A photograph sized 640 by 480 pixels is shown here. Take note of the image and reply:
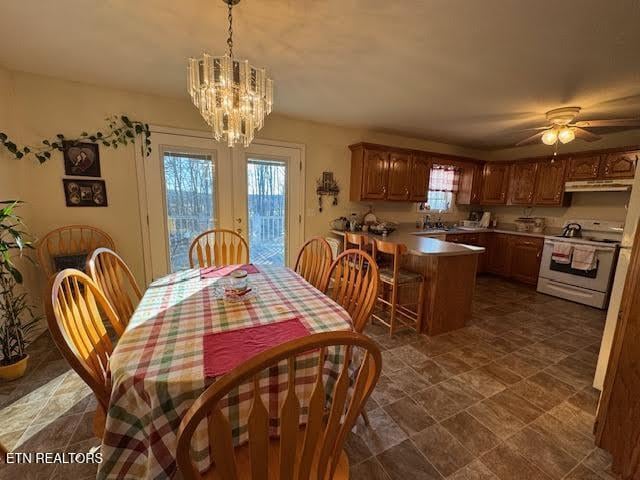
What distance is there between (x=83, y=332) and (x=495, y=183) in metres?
5.70

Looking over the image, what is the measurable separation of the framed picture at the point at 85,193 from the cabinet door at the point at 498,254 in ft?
18.3

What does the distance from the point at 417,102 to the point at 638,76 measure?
161 centimetres

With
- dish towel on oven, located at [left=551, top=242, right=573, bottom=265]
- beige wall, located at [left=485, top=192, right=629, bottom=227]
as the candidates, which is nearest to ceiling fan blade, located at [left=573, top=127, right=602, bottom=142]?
dish towel on oven, located at [left=551, top=242, right=573, bottom=265]

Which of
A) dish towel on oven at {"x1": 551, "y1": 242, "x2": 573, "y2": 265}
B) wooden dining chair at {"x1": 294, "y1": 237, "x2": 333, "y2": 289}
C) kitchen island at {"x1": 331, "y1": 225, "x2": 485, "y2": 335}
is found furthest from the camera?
dish towel on oven at {"x1": 551, "y1": 242, "x2": 573, "y2": 265}

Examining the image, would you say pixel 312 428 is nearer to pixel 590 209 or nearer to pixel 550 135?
pixel 550 135

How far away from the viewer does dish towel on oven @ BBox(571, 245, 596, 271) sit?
3308mm

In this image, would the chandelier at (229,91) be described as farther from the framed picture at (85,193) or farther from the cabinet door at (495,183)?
the cabinet door at (495,183)

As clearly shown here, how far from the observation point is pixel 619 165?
11.0ft

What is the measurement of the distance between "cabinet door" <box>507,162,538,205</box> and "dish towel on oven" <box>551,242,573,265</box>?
0.97 meters

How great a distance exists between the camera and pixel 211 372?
2.76 feet

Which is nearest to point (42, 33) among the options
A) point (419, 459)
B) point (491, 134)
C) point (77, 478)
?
point (77, 478)

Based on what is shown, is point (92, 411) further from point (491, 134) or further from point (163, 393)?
point (491, 134)

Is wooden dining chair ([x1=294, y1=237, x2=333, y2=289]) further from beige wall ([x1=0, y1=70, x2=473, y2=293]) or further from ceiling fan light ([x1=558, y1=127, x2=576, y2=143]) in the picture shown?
ceiling fan light ([x1=558, y1=127, x2=576, y2=143])

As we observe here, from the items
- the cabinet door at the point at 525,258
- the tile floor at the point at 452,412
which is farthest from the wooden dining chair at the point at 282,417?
the cabinet door at the point at 525,258
